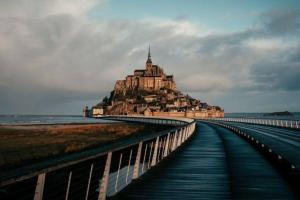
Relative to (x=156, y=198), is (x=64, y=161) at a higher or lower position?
higher

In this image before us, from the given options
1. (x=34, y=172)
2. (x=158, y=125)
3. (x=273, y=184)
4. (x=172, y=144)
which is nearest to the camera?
(x=34, y=172)

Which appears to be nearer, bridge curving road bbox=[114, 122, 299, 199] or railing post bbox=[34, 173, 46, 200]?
railing post bbox=[34, 173, 46, 200]

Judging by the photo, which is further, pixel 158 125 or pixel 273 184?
pixel 158 125

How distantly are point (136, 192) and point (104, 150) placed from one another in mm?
1706

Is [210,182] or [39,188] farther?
[210,182]

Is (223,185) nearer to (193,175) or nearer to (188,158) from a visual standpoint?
(193,175)

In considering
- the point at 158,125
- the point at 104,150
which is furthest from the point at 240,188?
the point at 158,125

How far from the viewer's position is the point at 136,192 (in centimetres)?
1001

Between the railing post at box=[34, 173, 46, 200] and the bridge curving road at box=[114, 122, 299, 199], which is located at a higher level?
the railing post at box=[34, 173, 46, 200]

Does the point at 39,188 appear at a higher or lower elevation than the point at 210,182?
higher

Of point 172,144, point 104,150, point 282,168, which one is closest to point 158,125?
point 172,144

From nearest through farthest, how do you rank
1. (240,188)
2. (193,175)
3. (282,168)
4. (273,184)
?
1. (240,188)
2. (273,184)
3. (193,175)
4. (282,168)

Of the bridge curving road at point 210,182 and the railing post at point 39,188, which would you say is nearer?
the railing post at point 39,188

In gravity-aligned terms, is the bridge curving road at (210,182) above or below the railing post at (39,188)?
below
